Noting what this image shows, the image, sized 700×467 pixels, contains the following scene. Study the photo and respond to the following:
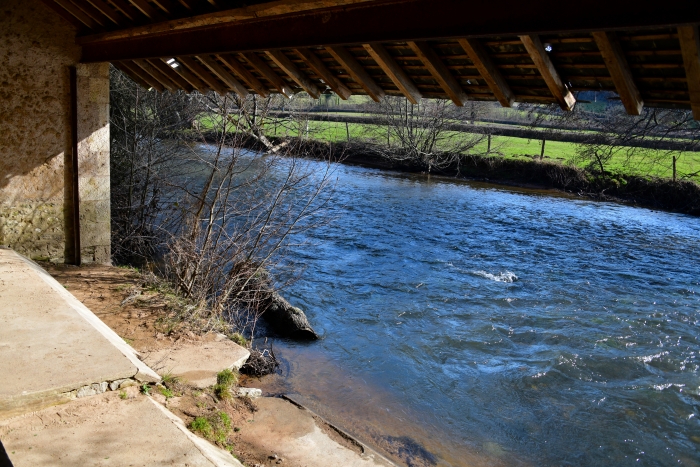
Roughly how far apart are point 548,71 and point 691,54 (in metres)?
1.00

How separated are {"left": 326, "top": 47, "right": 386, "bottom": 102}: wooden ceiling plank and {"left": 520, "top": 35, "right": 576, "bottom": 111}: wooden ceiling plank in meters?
1.82

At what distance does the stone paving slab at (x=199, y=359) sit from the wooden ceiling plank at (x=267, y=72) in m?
3.00

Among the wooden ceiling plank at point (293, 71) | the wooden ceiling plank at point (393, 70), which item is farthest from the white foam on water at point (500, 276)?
the wooden ceiling plank at point (393, 70)

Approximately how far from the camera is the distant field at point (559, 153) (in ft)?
72.8

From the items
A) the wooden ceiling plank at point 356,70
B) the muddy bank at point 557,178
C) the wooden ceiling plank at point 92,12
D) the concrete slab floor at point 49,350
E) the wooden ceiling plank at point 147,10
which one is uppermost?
the wooden ceiling plank at point 92,12

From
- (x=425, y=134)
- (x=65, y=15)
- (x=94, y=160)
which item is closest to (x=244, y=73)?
(x=65, y=15)

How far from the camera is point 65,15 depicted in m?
7.93

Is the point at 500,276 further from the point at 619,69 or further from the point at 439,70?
the point at 619,69

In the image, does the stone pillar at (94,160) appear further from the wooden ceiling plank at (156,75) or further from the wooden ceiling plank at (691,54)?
the wooden ceiling plank at (691,54)

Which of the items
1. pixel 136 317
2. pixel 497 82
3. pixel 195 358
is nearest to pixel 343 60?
pixel 497 82

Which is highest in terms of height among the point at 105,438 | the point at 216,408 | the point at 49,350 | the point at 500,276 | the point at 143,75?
the point at 143,75

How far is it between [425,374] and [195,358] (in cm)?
327

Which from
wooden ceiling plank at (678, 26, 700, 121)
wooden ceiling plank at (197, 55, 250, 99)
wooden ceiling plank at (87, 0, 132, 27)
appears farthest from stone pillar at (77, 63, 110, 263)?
wooden ceiling plank at (678, 26, 700, 121)

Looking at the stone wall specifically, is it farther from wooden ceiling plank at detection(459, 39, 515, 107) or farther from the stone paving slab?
wooden ceiling plank at detection(459, 39, 515, 107)
